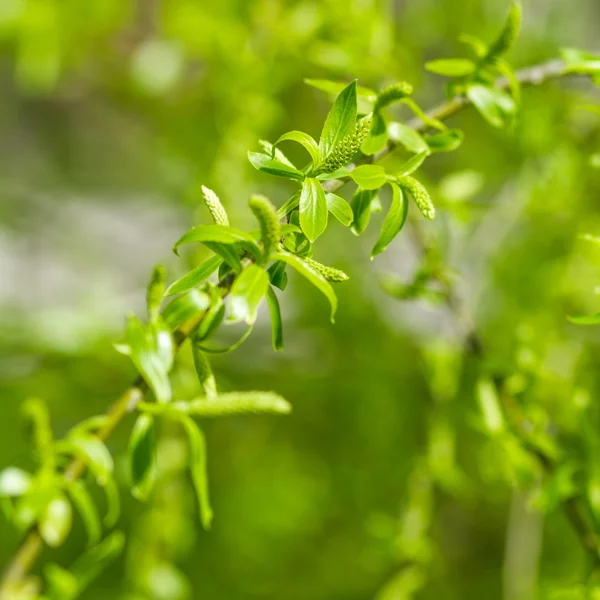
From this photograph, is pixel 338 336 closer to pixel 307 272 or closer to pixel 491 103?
pixel 491 103

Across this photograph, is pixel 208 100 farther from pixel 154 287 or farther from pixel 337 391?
pixel 154 287

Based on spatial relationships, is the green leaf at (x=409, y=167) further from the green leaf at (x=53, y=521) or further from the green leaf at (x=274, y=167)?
the green leaf at (x=53, y=521)

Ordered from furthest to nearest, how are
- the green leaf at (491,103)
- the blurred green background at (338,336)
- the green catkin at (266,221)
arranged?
the blurred green background at (338,336), the green leaf at (491,103), the green catkin at (266,221)

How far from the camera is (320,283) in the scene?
22 cm

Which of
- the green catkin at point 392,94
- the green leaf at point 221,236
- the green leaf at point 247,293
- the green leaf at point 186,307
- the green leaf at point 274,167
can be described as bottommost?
the green leaf at point 186,307

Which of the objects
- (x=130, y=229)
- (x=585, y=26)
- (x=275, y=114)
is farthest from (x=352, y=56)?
(x=130, y=229)

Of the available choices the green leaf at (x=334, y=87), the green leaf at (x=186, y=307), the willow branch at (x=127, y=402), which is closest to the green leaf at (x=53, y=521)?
the willow branch at (x=127, y=402)

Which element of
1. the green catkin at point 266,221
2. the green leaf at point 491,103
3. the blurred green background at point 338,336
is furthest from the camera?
the blurred green background at point 338,336

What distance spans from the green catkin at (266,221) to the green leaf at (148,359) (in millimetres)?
61

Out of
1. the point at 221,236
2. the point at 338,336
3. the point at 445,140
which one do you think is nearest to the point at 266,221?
the point at 221,236

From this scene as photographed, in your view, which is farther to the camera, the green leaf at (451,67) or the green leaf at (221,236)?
the green leaf at (451,67)

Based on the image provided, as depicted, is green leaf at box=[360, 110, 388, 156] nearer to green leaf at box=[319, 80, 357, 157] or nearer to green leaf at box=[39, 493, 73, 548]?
green leaf at box=[319, 80, 357, 157]

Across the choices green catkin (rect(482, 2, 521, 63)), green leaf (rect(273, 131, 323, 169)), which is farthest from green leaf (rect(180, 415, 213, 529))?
green catkin (rect(482, 2, 521, 63))

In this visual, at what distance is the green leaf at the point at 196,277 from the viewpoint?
256mm
